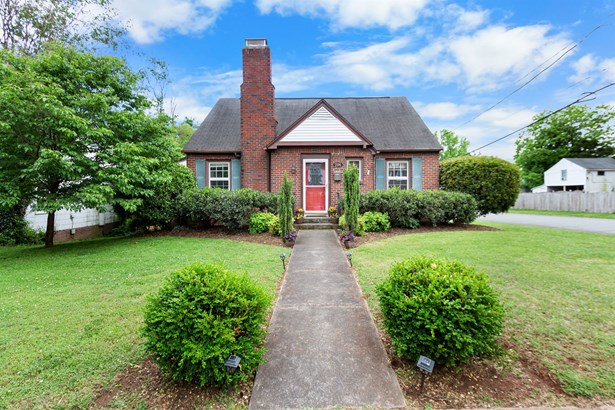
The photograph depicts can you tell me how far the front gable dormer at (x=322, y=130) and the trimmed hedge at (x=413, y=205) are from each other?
2.73 meters

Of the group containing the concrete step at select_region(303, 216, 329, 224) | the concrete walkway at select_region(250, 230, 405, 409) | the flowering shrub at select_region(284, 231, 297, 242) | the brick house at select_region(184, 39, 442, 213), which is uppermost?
the brick house at select_region(184, 39, 442, 213)

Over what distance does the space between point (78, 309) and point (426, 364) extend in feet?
14.8

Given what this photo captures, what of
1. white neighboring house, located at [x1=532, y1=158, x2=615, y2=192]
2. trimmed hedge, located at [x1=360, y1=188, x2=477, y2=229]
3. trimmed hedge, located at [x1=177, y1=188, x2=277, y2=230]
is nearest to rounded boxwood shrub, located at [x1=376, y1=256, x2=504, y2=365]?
trimmed hedge, located at [x1=360, y1=188, x2=477, y2=229]

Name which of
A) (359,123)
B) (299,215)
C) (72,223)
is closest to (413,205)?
(299,215)

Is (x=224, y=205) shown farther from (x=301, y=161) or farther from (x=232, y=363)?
(x=232, y=363)

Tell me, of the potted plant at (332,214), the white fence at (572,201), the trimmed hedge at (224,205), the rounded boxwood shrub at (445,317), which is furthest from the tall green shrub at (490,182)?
the white fence at (572,201)

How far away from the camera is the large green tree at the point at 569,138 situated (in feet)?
119

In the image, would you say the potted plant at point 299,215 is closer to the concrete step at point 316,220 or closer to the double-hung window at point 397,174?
the concrete step at point 316,220

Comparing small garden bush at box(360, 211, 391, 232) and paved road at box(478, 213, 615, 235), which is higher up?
small garden bush at box(360, 211, 391, 232)

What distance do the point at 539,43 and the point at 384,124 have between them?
29.9 feet

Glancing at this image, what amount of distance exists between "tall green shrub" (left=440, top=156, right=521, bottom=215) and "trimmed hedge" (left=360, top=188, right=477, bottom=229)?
1119 millimetres

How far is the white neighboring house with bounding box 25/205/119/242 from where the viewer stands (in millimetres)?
10397

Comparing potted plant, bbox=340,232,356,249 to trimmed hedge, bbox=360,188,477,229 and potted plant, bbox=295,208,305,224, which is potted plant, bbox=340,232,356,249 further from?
potted plant, bbox=295,208,305,224

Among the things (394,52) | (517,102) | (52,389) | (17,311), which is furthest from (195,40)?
(517,102)
